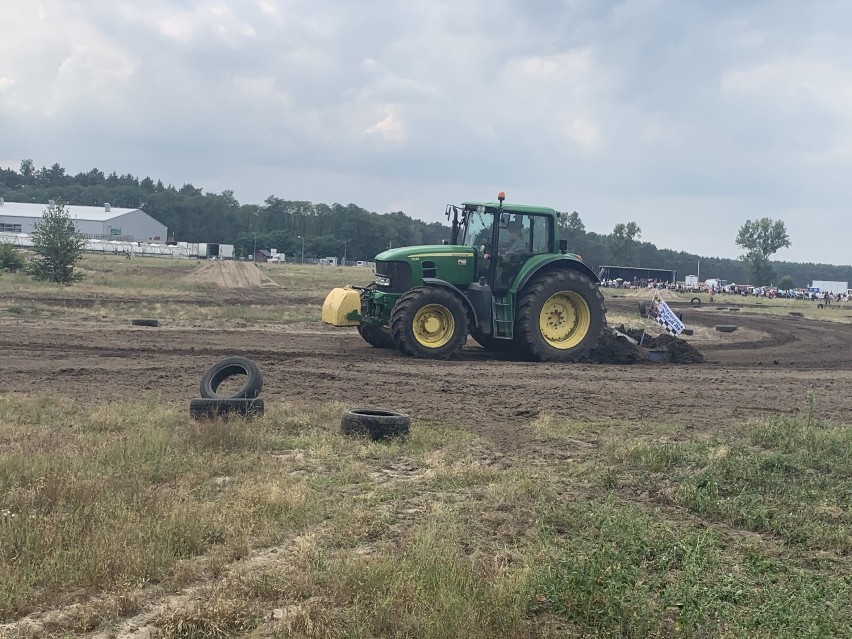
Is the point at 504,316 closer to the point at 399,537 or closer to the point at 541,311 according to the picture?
the point at 541,311

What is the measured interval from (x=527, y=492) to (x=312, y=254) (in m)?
110

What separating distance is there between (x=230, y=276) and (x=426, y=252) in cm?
3019

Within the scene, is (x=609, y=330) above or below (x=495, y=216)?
below

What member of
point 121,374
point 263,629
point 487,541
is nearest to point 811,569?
point 487,541

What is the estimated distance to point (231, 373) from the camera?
10.5m

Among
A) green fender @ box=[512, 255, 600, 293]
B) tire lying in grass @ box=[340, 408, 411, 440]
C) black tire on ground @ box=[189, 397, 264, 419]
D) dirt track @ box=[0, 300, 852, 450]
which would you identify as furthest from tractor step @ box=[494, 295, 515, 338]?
black tire on ground @ box=[189, 397, 264, 419]

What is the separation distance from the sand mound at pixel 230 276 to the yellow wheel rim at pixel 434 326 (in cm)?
2814

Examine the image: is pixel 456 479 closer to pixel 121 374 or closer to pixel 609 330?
pixel 121 374

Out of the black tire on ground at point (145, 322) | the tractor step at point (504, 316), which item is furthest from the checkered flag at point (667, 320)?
the black tire on ground at point (145, 322)

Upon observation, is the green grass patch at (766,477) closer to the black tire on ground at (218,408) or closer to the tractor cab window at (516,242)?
the black tire on ground at (218,408)

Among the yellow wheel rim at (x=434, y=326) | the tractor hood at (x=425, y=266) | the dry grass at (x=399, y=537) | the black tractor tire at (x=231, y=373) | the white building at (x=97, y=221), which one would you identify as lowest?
the dry grass at (x=399, y=537)

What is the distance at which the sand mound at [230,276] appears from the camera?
42.2 m

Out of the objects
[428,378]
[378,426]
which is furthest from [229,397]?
[428,378]

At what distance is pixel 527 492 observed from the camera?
6.54 m
